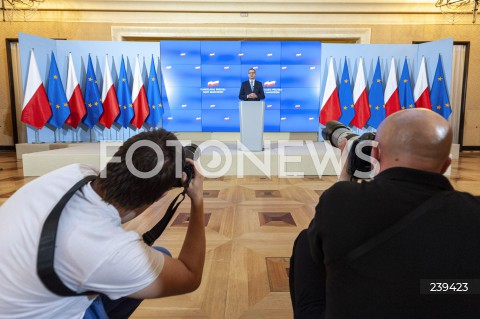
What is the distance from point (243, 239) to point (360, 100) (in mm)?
5271

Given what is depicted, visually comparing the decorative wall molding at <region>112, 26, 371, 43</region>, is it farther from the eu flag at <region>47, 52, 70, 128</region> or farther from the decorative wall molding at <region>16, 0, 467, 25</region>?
the eu flag at <region>47, 52, 70, 128</region>

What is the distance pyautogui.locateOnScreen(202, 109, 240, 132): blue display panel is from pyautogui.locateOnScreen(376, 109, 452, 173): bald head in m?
6.21

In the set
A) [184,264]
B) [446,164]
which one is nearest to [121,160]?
[184,264]

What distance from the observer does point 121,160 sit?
30.0 inches

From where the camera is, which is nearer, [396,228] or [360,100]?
[396,228]

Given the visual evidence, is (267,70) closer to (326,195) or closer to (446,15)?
(446,15)

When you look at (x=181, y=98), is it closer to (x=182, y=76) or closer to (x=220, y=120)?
(x=182, y=76)

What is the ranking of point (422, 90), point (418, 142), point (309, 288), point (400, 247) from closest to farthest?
point (400, 247) → point (418, 142) → point (309, 288) → point (422, 90)

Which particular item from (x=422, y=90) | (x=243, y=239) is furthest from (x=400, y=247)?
(x=422, y=90)

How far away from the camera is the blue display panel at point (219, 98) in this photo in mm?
6824

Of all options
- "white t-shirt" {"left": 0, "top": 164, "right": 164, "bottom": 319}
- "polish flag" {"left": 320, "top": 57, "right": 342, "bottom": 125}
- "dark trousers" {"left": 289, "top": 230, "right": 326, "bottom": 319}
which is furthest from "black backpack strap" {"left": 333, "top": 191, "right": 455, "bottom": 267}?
"polish flag" {"left": 320, "top": 57, "right": 342, "bottom": 125}

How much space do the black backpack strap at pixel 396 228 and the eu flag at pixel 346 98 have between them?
20.9 feet

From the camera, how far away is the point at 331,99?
21.8 ft

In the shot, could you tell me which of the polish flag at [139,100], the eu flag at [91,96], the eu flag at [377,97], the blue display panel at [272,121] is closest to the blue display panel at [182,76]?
the polish flag at [139,100]
